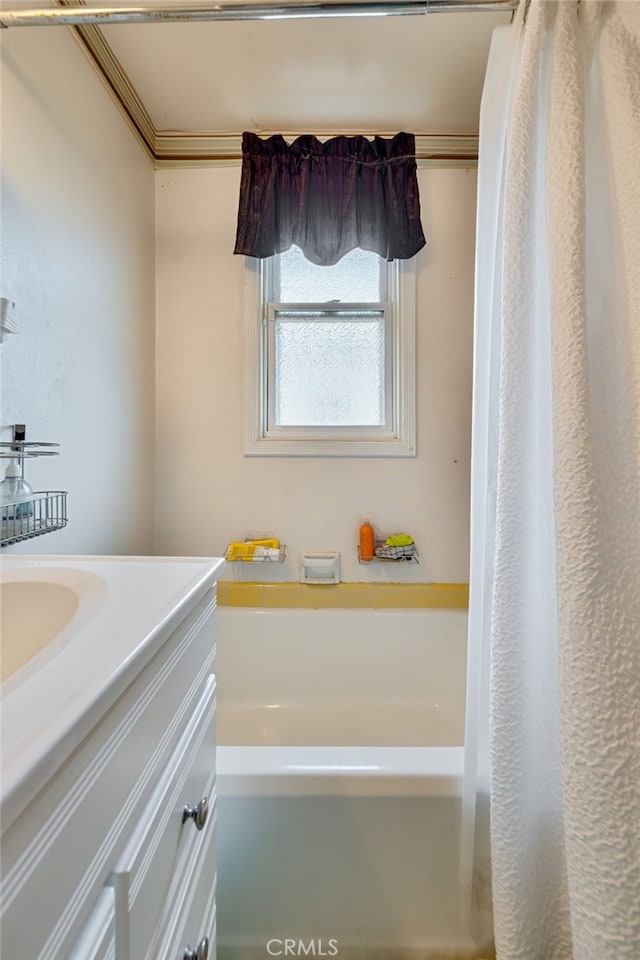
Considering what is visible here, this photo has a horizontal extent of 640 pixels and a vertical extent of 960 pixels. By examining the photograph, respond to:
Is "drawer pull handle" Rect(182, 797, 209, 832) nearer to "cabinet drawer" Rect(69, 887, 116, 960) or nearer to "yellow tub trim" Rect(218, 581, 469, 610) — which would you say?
"cabinet drawer" Rect(69, 887, 116, 960)

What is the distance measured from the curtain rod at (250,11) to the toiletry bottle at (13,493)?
0.85 metres

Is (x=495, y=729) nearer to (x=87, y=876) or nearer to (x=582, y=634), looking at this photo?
(x=582, y=634)

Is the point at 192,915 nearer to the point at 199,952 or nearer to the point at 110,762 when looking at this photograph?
the point at 199,952

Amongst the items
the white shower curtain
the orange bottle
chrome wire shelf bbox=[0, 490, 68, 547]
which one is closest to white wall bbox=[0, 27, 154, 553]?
chrome wire shelf bbox=[0, 490, 68, 547]

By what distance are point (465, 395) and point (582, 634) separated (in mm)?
1237

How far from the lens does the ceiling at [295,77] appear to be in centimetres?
122

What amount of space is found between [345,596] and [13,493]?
113 centimetres

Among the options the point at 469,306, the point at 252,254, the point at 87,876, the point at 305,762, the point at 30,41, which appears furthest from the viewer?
the point at 469,306

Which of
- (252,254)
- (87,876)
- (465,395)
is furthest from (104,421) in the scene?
(465,395)

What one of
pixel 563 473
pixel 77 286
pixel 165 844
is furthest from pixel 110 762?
pixel 77 286

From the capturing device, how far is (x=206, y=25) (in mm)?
1207

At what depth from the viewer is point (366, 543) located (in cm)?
159

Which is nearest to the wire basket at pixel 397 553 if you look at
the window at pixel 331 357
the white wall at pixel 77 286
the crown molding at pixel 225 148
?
the window at pixel 331 357

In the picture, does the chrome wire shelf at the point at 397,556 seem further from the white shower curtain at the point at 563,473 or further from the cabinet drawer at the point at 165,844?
the cabinet drawer at the point at 165,844
